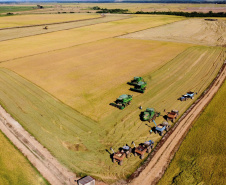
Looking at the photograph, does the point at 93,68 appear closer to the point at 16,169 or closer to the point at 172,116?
the point at 172,116

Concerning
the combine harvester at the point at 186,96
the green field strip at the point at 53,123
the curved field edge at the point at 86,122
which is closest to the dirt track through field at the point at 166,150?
the curved field edge at the point at 86,122

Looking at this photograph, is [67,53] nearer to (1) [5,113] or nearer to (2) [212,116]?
(1) [5,113]

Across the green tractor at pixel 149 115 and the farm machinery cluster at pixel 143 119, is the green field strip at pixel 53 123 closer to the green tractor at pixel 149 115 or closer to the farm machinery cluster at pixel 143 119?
the farm machinery cluster at pixel 143 119

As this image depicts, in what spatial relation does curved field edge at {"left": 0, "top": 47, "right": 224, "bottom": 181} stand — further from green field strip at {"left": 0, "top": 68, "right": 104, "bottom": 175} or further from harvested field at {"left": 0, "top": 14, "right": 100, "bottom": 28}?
harvested field at {"left": 0, "top": 14, "right": 100, "bottom": 28}

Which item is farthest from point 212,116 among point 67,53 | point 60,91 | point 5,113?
point 67,53

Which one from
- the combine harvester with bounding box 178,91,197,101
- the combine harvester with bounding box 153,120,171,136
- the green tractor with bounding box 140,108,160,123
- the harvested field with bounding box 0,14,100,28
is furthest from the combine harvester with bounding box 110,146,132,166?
the harvested field with bounding box 0,14,100,28

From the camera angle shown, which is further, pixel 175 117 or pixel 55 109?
pixel 55 109
